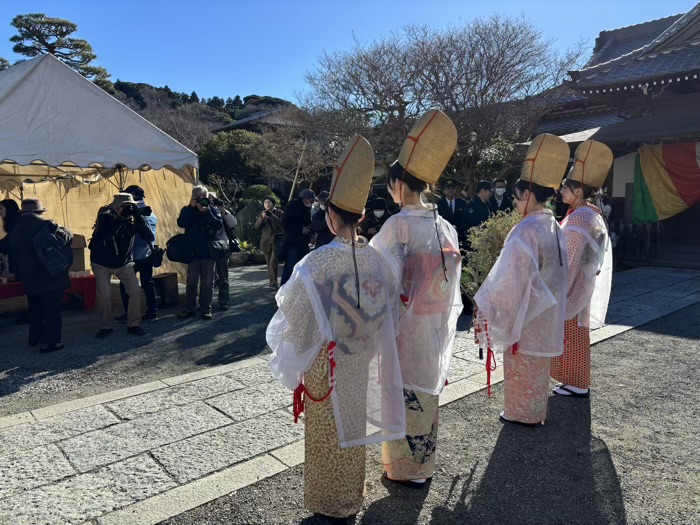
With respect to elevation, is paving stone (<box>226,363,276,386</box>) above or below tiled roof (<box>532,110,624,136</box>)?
below

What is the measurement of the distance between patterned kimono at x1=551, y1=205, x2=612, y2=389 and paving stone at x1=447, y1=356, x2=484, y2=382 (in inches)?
28.8

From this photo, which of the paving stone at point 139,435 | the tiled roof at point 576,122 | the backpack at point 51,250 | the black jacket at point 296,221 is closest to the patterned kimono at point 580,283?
the paving stone at point 139,435

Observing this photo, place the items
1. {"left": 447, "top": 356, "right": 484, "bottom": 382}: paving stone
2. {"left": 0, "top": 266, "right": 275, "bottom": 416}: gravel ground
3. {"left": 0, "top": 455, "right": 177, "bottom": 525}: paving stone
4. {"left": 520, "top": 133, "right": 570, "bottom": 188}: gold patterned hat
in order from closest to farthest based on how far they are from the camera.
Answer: {"left": 0, "top": 455, "right": 177, "bottom": 525}: paving stone < {"left": 520, "top": 133, "right": 570, "bottom": 188}: gold patterned hat < {"left": 0, "top": 266, "right": 275, "bottom": 416}: gravel ground < {"left": 447, "top": 356, "right": 484, "bottom": 382}: paving stone

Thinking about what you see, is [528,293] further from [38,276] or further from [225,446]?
[38,276]

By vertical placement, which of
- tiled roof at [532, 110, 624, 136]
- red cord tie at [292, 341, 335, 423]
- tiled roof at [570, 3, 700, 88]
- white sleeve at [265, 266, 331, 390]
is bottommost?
red cord tie at [292, 341, 335, 423]

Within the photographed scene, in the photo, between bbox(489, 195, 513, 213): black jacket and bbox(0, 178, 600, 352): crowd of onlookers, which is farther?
bbox(489, 195, 513, 213): black jacket

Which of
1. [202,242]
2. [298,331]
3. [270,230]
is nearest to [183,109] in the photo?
[270,230]

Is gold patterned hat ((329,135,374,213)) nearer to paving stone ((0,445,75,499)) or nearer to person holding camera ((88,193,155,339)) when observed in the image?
paving stone ((0,445,75,499))

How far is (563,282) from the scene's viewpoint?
3.37 metres

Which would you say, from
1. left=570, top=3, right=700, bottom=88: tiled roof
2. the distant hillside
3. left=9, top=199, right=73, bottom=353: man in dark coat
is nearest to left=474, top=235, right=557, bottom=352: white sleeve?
left=9, top=199, right=73, bottom=353: man in dark coat

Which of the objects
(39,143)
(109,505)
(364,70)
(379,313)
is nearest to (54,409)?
(109,505)

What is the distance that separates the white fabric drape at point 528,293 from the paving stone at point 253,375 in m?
1.94

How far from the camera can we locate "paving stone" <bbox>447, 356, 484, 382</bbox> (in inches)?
173

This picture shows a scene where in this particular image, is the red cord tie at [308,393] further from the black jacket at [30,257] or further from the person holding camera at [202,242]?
the person holding camera at [202,242]
